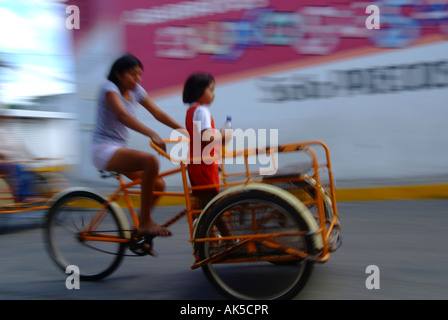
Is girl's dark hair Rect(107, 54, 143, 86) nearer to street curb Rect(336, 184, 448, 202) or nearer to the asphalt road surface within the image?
the asphalt road surface

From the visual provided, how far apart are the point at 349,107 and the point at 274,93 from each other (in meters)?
1.10

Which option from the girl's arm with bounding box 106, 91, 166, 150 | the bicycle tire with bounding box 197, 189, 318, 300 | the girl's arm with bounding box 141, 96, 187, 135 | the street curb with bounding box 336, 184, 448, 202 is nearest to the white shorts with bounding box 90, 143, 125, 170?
the girl's arm with bounding box 106, 91, 166, 150

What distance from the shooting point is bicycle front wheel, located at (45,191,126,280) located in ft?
11.7

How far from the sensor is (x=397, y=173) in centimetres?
705

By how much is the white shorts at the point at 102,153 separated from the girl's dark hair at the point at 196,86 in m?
0.59

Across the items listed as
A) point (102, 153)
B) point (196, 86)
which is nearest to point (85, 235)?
point (102, 153)

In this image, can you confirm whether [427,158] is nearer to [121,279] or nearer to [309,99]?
[309,99]

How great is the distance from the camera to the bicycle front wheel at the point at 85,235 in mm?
3578

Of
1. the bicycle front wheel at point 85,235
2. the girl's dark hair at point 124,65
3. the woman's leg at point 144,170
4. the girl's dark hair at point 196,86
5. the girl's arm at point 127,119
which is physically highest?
the girl's dark hair at point 124,65

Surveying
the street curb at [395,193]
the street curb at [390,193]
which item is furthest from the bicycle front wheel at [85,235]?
the street curb at [395,193]

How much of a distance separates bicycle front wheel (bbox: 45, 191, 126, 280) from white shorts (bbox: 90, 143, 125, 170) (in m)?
0.30

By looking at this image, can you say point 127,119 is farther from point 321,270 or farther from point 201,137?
point 321,270

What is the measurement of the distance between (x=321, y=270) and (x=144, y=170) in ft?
5.00

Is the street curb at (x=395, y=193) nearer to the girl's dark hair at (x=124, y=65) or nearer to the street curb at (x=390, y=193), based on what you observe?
the street curb at (x=390, y=193)
